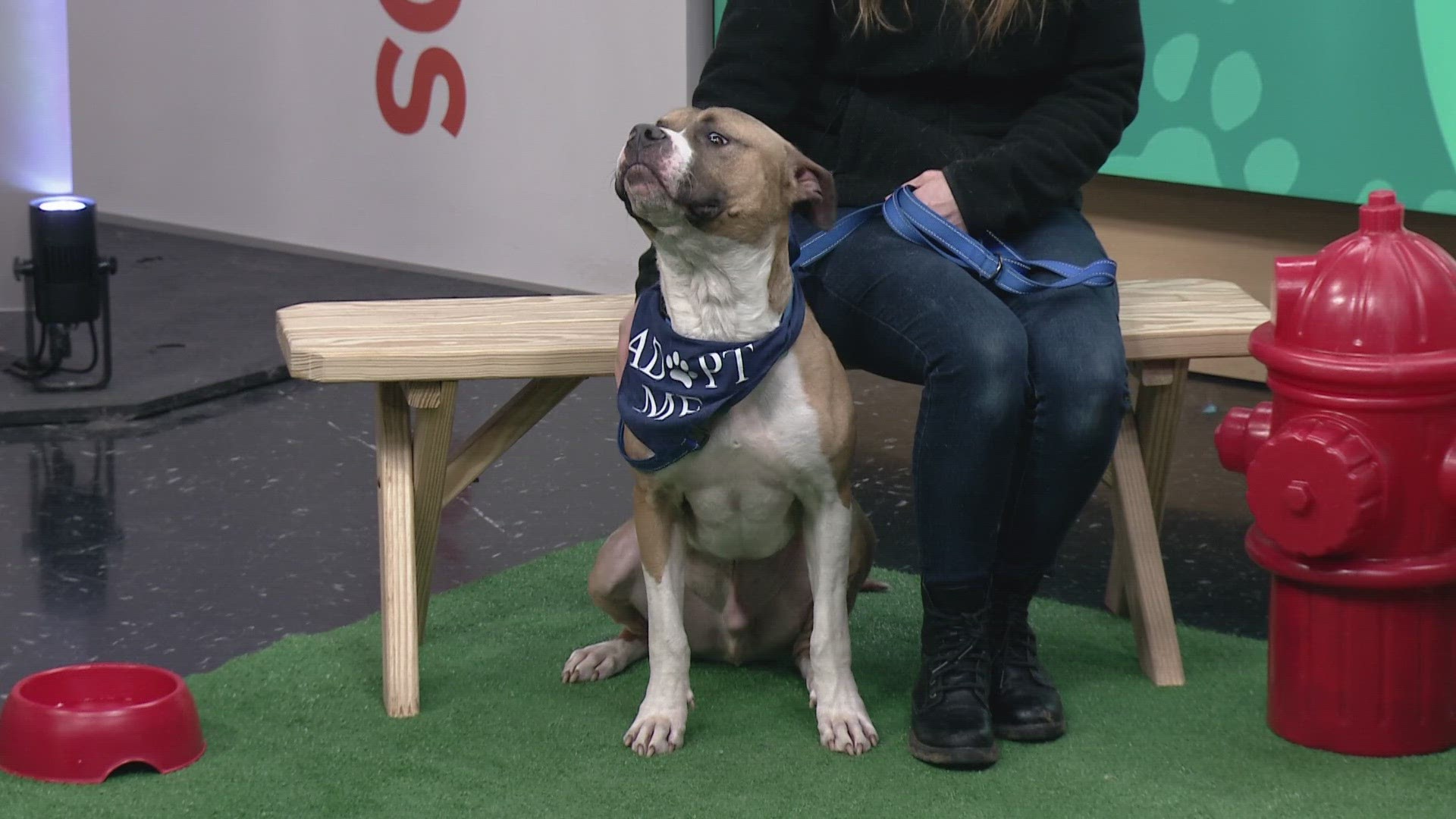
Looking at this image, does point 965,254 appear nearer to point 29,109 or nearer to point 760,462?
point 760,462

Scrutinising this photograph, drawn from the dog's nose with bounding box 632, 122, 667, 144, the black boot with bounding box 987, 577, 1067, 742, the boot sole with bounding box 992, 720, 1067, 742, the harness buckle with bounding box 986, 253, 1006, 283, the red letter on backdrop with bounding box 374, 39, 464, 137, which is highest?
the red letter on backdrop with bounding box 374, 39, 464, 137

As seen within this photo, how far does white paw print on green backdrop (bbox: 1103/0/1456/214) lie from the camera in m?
3.72

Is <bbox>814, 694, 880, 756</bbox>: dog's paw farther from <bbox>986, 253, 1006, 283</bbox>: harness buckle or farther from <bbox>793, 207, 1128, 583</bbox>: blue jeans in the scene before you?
<bbox>986, 253, 1006, 283</bbox>: harness buckle

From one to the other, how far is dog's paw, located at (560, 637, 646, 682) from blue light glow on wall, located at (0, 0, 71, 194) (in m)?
2.89

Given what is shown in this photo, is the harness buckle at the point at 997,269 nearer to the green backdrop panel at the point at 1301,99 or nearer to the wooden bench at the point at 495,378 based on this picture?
the wooden bench at the point at 495,378

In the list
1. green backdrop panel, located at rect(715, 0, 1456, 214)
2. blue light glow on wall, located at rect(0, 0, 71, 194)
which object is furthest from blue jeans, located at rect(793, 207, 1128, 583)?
blue light glow on wall, located at rect(0, 0, 71, 194)

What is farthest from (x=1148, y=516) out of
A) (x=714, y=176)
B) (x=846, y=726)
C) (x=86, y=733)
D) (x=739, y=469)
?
(x=86, y=733)

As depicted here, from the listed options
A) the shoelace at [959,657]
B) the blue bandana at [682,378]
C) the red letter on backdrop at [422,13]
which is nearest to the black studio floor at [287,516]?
the shoelace at [959,657]

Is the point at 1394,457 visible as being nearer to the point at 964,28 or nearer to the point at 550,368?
the point at 964,28

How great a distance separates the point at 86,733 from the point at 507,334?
2.57 ft

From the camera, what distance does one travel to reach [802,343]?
2154 millimetres

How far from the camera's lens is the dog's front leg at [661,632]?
7.28 feet

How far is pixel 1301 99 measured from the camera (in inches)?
154

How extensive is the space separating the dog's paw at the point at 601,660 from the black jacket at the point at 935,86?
0.75 m
